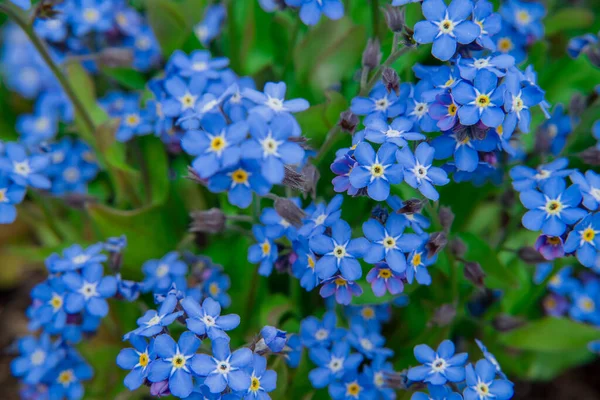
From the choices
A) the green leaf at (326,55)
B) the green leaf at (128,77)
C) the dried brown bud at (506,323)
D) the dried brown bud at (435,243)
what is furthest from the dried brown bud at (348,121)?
the green leaf at (128,77)

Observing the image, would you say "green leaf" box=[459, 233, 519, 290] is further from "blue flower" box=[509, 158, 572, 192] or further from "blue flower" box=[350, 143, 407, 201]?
"blue flower" box=[350, 143, 407, 201]

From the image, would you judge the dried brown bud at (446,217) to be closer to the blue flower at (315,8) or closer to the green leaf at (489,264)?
the green leaf at (489,264)

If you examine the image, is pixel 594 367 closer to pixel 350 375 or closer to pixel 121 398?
Answer: pixel 350 375

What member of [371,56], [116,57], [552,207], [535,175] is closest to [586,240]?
[552,207]

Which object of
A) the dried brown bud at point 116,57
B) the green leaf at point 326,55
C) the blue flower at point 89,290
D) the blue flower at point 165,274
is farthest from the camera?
the dried brown bud at point 116,57

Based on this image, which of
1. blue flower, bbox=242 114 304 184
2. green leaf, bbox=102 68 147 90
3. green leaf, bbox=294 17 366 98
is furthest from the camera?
green leaf, bbox=102 68 147 90

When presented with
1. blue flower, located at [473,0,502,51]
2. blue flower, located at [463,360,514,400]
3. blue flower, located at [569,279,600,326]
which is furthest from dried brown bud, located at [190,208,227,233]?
blue flower, located at [569,279,600,326]
